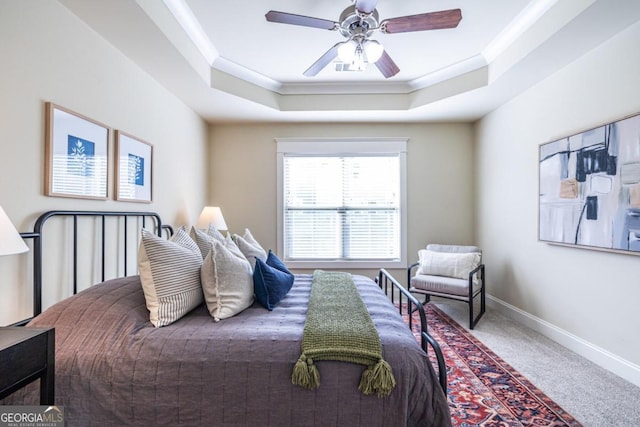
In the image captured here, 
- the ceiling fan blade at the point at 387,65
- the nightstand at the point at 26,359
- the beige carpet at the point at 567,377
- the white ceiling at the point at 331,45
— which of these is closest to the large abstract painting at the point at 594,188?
the white ceiling at the point at 331,45

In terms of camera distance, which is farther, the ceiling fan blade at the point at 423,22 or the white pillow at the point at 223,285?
the ceiling fan blade at the point at 423,22

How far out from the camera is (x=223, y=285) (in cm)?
172

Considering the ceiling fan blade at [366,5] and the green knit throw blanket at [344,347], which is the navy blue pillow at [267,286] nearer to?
the green knit throw blanket at [344,347]

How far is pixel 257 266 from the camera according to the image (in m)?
1.94

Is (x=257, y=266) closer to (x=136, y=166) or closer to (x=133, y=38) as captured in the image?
(x=136, y=166)

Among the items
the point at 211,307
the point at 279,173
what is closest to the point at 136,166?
the point at 211,307

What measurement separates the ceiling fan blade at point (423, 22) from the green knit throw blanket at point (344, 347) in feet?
5.77

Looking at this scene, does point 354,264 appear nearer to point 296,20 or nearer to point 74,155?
point 296,20

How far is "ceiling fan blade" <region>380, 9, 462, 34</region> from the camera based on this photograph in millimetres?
1854

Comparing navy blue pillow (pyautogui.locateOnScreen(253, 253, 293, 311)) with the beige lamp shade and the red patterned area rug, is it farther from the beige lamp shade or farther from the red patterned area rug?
the beige lamp shade

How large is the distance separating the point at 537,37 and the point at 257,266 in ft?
8.74

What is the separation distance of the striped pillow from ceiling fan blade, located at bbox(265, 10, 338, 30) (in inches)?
57.5

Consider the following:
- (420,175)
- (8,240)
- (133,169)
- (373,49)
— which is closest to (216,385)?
(8,240)

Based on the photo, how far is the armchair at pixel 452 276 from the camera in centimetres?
327
